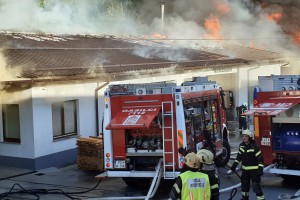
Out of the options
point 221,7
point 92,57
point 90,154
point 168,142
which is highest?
point 221,7

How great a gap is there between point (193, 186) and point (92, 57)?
11903 mm

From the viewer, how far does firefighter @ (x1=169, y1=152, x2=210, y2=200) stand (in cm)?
519

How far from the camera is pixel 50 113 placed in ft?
42.7

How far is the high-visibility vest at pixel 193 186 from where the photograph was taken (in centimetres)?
519

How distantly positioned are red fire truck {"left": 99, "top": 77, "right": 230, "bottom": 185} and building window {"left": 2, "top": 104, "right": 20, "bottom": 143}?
4072 millimetres

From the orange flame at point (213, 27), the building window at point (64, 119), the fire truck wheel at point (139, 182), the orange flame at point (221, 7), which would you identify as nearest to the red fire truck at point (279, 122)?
the fire truck wheel at point (139, 182)

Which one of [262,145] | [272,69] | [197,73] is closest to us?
[262,145]

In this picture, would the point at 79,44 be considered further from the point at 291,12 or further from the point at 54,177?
the point at 291,12

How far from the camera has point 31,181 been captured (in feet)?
37.4

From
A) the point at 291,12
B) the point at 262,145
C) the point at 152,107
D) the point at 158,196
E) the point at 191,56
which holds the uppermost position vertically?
the point at 291,12

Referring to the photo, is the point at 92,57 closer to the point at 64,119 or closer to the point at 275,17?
the point at 64,119

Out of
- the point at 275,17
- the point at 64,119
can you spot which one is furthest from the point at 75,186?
the point at 275,17

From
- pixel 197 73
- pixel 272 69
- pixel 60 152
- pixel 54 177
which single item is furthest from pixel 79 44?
pixel 272 69

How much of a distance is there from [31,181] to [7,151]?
2.01m
